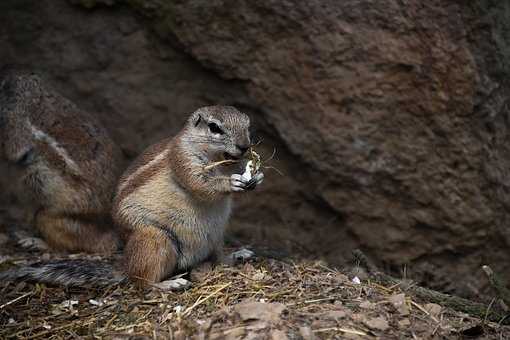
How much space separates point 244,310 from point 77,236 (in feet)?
7.90

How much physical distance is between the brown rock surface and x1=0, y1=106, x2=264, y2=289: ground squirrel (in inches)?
53.7

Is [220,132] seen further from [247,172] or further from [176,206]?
[176,206]

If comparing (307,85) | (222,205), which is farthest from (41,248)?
(307,85)

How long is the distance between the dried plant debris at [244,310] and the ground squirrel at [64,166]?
93 centimetres

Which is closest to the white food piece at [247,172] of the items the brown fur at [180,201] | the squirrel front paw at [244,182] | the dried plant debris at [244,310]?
the squirrel front paw at [244,182]

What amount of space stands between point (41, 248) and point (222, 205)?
2.06 m

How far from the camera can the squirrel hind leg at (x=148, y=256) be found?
5.48 metres

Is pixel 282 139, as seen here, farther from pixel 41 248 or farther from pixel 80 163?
pixel 41 248

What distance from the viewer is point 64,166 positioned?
21.3ft

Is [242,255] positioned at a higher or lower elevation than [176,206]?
lower

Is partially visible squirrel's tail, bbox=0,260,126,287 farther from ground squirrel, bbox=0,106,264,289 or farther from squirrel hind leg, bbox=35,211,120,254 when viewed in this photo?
squirrel hind leg, bbox=35,211,120,254

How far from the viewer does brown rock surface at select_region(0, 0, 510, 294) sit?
20.7ft

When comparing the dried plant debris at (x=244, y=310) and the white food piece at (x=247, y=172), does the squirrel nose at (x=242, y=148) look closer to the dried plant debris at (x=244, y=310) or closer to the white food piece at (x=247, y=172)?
the white food piece at (x=247, y=172)

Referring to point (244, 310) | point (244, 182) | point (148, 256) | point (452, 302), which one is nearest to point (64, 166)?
point (148, 256)
